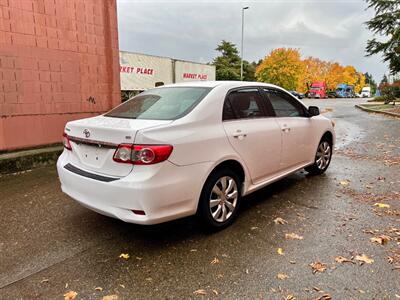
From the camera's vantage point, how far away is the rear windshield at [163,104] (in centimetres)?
337

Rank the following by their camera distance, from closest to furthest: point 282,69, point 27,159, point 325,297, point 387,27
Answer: point 325,297
point 27,159
point 387,27
point 282,69

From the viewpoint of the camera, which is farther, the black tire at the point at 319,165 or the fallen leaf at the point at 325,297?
the black tire at the point at 319,165

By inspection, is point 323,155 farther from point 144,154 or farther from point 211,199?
point 144,154

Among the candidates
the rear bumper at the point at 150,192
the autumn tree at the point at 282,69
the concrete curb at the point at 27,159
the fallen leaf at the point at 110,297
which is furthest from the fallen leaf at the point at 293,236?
the autumn tree at the point at 282,69

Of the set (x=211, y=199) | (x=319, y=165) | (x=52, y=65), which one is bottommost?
(x=319, y=165)

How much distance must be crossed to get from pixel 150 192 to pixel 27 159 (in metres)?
4.35

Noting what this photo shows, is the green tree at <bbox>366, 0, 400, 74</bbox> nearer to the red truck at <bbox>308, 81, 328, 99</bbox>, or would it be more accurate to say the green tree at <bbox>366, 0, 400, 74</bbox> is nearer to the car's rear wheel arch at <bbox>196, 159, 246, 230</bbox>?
the car's rear wheel arch at <bbox>196, 159, 246, 230</bbox>

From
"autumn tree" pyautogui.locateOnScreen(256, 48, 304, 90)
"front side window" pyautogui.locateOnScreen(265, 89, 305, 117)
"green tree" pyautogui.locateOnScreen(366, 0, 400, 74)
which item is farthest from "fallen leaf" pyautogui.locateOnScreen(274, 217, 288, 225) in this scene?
"autumn tree" pyautogui.locateOnScreen(256, 48, 304, 90)

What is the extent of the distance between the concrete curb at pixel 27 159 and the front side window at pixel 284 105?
14.9 feet

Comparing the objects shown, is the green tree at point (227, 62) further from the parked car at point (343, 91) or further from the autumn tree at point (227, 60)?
the parked car at point (343, 91)

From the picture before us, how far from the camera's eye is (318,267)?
2852 millimetres

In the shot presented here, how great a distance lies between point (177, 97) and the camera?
3.74 metres

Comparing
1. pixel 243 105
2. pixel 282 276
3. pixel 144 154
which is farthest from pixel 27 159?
pixel 282 276

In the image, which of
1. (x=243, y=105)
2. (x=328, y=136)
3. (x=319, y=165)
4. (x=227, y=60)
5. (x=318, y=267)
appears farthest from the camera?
(x=227, y=60)
